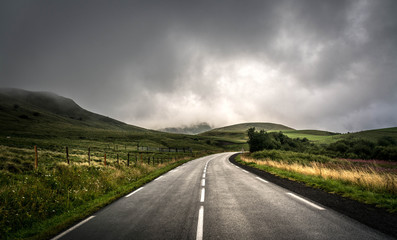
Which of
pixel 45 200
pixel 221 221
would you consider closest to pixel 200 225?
pixel 221 221

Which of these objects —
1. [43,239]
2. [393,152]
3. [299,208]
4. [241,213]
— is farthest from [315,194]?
[393,152]

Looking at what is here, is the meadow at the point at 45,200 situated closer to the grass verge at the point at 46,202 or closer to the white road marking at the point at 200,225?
the grass verge at the point at 46,202

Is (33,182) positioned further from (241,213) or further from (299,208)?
(299,208)

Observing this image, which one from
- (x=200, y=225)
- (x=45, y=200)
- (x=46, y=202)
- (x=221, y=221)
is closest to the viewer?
(x=200, y=225)

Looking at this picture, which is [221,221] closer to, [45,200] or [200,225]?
[200,225]

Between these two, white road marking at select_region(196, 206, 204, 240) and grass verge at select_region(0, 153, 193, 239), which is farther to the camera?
grass verge at select_region(0, 153, 193, 239)

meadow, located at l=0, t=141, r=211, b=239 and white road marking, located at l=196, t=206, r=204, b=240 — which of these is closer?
white road marking, located at l=196, t=206, r=204, b=240

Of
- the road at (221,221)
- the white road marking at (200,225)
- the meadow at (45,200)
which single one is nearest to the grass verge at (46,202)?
the meadow at (45,200)

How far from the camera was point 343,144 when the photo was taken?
3972 centimetres

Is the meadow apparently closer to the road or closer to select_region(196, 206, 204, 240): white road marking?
the road

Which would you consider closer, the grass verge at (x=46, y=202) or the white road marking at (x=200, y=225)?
the white road marking at (x=200, y=225)

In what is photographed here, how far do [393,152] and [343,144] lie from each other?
28.6ft

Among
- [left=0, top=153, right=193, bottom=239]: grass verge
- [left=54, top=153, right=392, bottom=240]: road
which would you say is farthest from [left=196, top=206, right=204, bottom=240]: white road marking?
[left=0, top=153, right=193, bottom=239]: grass verge

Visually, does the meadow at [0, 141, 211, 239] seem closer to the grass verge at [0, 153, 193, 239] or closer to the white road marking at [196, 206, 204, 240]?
the grass verge at [0, 153, 193, 239]
